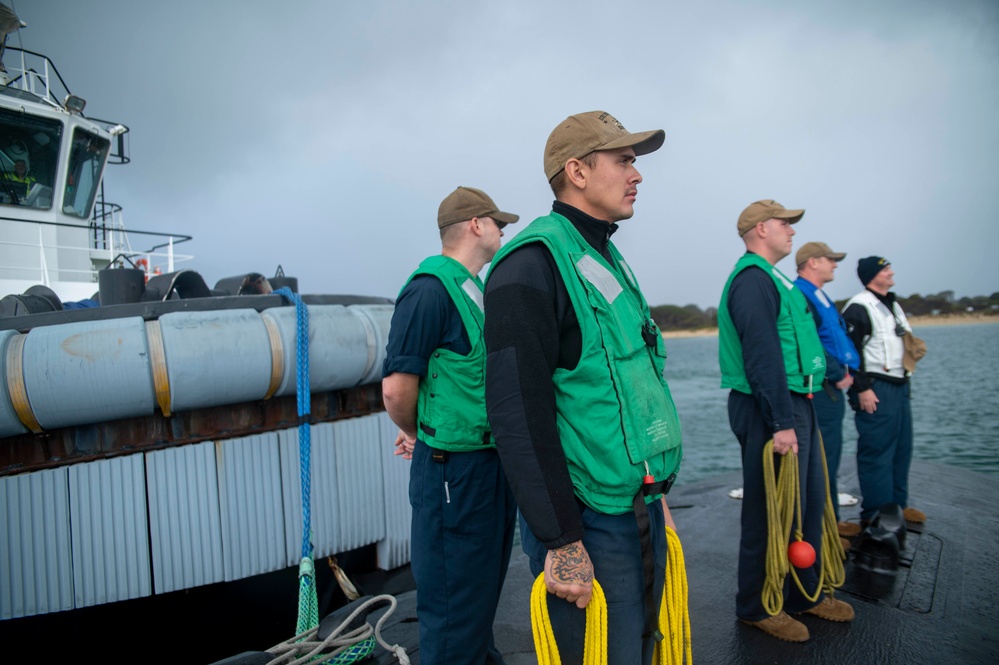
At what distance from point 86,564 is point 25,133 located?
21.3 ft

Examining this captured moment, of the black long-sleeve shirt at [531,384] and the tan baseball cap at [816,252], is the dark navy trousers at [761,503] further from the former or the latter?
the tan baseball cap at [816,252]

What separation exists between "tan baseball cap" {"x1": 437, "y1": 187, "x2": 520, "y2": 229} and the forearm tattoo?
1.65 m

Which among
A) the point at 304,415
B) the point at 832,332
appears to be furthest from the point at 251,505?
the point at 832,332

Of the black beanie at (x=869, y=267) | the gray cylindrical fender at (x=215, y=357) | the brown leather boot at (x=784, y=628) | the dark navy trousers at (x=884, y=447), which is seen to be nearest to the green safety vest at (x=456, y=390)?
the gray cylindrical fender at (x=215, y=357)

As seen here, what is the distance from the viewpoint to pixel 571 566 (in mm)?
1315

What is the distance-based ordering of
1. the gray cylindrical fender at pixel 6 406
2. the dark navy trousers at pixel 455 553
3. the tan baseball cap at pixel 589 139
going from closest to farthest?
the tan baseball cap at pixel 589 139 → the dark navy trousers at pixel 455 553 → the gray cylindrical fender at pixel 6 406

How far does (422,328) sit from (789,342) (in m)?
1.85

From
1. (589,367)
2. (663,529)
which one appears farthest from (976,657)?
(589,367)

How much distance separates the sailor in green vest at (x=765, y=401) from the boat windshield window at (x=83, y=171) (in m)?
8.29

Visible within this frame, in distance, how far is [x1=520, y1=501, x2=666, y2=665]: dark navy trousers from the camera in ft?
4.65

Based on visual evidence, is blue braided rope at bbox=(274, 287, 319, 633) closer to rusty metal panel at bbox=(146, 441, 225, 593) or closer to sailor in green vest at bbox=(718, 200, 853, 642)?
rusty metal panel at bbox=(146, 441, 225, 593)

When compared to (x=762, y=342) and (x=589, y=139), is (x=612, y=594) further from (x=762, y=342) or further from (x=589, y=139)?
(x=762, y=342)

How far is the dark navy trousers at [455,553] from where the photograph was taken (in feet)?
7.04

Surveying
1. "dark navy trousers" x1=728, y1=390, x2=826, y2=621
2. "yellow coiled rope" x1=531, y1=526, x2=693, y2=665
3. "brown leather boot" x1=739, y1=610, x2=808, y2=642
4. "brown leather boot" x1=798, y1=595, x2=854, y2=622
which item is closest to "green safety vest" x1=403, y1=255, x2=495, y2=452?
"yellow coiled rope" x1=531, y1=526, x2=693, y2=665
